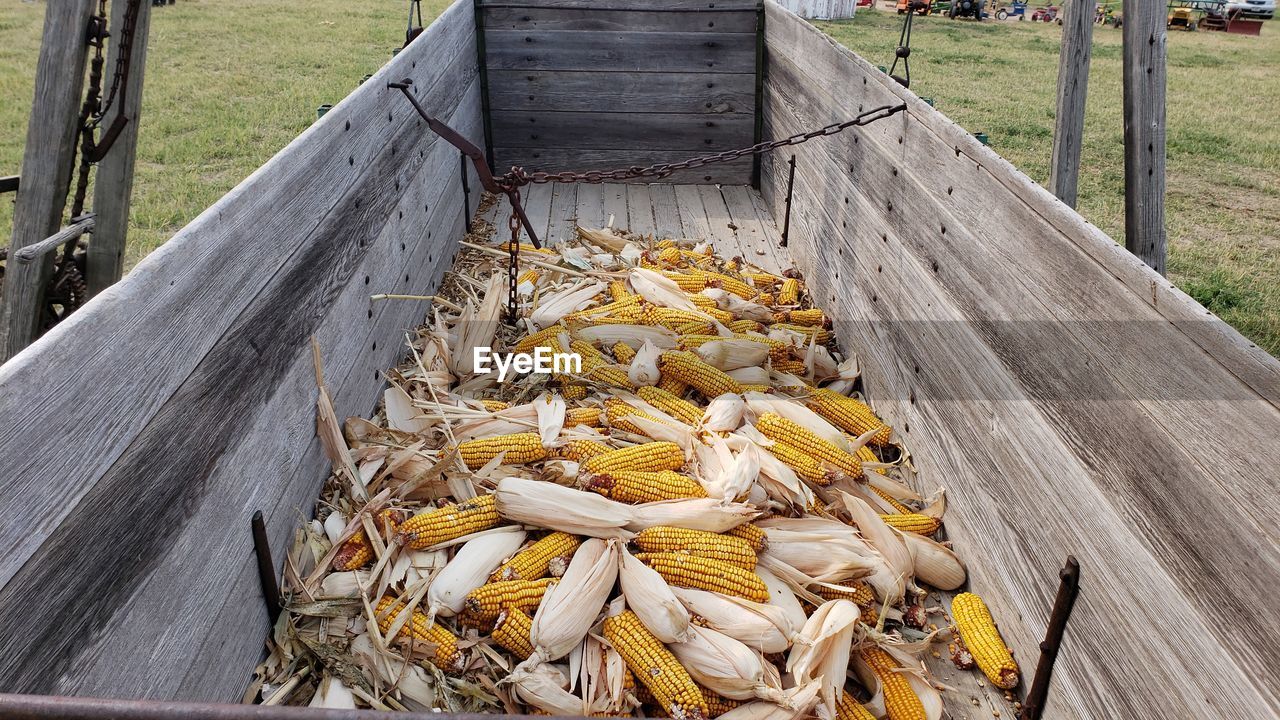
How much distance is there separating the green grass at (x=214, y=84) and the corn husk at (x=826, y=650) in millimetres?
4629

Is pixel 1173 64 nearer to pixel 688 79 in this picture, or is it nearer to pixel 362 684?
pixel 688 79

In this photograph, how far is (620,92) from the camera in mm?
6293

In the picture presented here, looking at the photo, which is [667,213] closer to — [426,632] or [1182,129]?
[426,632]

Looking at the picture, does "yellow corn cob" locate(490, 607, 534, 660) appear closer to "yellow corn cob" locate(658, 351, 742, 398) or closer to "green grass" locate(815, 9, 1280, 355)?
"yellow corn cob" locate(658, 351, 742, 398)

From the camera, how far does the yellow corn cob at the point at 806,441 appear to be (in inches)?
114

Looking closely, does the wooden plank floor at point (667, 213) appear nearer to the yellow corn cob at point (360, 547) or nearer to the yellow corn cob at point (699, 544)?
the yellow corn cob at point (699, 544)

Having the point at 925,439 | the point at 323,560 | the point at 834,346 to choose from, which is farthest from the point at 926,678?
the point at 834,346

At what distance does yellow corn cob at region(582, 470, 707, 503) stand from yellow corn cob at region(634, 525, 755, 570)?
0.16 metres

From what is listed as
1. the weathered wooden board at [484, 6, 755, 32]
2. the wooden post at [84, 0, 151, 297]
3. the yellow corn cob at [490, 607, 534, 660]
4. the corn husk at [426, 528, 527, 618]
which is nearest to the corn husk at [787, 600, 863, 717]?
the yellow corn cob at [490, 607, 534, 660]

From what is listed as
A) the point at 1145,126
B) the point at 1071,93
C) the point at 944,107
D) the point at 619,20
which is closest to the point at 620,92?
the point at 619,20

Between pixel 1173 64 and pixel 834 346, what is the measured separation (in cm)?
1565

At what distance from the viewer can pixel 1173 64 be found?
52.5 feet

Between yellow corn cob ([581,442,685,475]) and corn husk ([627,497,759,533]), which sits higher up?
yellow corn cob ([581,442,685,475])

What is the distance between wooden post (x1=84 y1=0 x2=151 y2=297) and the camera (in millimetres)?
3174
